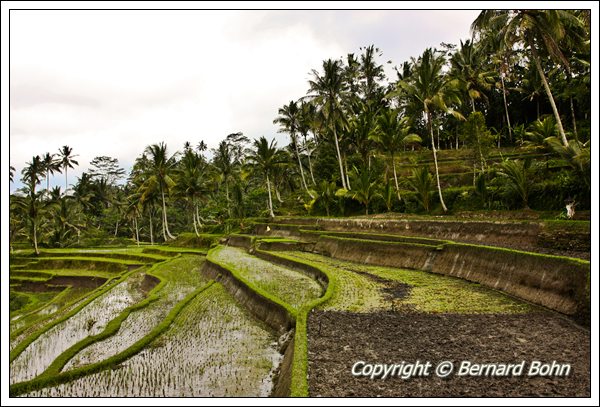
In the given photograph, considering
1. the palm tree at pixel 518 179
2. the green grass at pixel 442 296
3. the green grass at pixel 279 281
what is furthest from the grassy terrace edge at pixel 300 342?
the palm tree at pixel 518 179

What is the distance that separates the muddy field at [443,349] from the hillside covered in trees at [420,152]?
811cm

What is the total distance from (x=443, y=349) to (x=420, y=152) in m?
35.3

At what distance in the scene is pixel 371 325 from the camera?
30.8ft

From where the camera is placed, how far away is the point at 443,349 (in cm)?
755

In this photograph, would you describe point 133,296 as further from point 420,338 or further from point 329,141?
point 329,141

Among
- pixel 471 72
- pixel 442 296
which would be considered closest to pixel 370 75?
pixel 471 72

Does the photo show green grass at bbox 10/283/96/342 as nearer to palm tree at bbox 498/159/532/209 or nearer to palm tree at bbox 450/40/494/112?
palm tree at bbox 498/159/532/209

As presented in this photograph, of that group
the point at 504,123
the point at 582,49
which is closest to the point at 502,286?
the point at 582,49

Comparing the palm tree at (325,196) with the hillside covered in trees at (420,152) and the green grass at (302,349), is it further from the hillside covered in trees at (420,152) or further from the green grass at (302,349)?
the green grass at (302,349)

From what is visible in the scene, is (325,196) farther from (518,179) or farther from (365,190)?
(518,179)

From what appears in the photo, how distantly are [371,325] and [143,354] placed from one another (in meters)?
5.91

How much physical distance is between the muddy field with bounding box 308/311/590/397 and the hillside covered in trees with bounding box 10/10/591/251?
8112mm

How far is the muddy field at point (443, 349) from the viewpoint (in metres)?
5.91

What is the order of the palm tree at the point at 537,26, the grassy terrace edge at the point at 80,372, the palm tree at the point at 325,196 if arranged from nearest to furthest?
the grassy terrace edge at the point at 80,372 → the palm tree at the point at 537,26 → the palm tree at the point at 325,196
